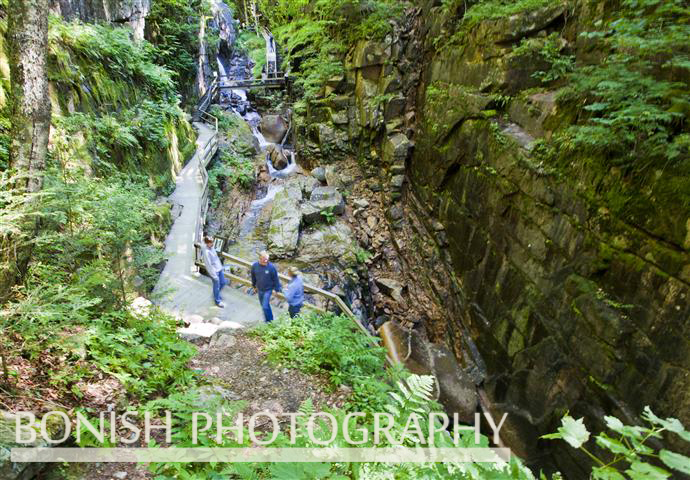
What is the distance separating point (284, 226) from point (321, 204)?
1.75 meters

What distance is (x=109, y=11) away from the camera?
1121 centimetres

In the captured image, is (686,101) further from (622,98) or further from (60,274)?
(60,274)

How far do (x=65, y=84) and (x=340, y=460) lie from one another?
922cm

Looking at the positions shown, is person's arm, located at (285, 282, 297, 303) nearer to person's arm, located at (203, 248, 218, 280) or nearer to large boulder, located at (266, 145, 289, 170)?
person's arm, located at (203, 248, 218, 280)

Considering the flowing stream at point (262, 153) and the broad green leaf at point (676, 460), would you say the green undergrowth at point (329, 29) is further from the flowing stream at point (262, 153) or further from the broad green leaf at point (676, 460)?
the broad green leaf at point (676, 460)

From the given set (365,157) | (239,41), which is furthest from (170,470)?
(239,41)

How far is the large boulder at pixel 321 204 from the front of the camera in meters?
12.7

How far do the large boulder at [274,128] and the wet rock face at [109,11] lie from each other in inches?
287

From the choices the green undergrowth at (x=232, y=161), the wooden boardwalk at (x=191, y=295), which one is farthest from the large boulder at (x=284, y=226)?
the green undergrowth at (x=232, y=161)

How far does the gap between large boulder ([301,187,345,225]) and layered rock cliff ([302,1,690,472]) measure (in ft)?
6.21

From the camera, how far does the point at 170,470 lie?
318cm

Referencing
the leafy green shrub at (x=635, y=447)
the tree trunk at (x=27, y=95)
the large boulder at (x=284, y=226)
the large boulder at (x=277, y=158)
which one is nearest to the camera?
the leafy green shrub at (x=635, y=447)

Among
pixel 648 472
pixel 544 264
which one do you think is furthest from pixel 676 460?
pixel 544 264

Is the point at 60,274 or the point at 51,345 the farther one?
the point at 60,274
